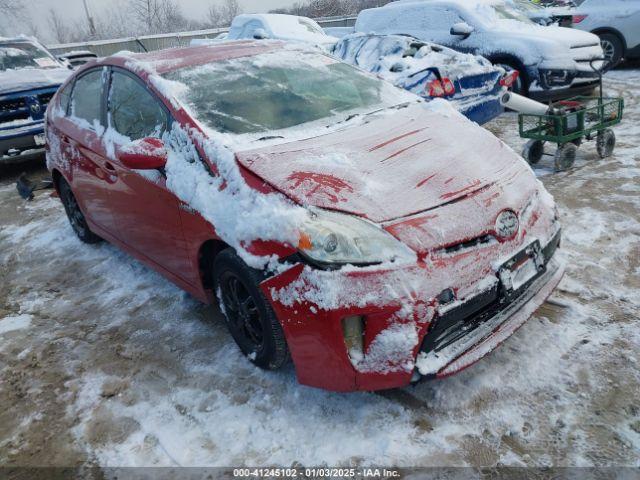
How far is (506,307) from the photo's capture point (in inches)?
94.2

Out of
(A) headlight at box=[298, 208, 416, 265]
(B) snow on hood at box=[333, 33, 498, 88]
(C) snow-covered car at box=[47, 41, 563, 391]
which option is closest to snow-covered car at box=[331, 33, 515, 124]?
(B) snow on hood at box=[333, 33, 498, 88]

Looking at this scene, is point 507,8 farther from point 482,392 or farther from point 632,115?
point 482,392

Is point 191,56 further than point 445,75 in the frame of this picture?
No

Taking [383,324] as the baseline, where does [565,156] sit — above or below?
below

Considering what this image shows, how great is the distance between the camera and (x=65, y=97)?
4355 mm

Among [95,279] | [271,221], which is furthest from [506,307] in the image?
[95,279]

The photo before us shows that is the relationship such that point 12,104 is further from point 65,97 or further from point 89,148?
point 89,148

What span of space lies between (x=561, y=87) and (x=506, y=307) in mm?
6054

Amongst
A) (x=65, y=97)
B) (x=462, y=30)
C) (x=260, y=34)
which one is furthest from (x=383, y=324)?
(x=260, y=34)

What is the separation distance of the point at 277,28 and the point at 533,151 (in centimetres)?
717

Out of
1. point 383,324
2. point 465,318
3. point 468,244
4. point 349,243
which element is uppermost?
point 349,243

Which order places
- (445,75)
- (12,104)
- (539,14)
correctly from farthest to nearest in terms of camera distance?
(539,14), (12,104), (445,75)

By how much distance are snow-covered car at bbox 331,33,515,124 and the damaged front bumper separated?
148 inches

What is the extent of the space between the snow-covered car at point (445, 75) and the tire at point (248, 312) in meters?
3.51
